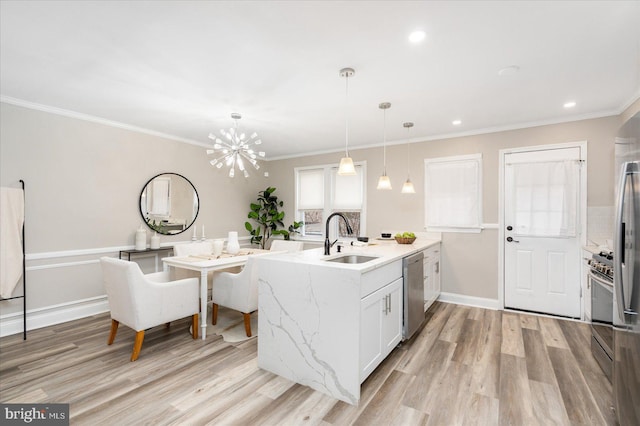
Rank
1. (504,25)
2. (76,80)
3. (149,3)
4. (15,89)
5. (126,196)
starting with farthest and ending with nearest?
(126,196)
(15,89)
(76,80)
(504,25)
(149,3)

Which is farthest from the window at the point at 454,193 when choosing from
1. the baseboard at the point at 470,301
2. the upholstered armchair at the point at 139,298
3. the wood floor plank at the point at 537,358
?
the upholstered armchair at the point at 139,298

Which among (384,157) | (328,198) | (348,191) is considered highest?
(384,157)

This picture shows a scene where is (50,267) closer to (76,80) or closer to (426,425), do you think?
(76,80)

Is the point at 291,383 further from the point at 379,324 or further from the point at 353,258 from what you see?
the point at 353,258

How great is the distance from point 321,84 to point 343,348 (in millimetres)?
2313

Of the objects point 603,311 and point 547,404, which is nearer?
point 547,404

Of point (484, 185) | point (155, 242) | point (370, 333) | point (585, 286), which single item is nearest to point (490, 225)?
point (484, 185)

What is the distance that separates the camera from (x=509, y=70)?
8.39 ft

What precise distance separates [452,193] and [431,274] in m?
1.30

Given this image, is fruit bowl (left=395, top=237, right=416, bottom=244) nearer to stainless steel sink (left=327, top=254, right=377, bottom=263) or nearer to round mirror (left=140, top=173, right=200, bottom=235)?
stainless steel sink (left=327, top=254, right=377, bottom=263)

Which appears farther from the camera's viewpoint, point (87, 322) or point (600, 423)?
point (87, 322)

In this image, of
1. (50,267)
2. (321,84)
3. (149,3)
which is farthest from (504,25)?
(50,267)

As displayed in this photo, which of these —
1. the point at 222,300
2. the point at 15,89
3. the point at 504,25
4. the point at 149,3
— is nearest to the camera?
the point at 149,3

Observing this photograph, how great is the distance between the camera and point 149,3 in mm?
1790
